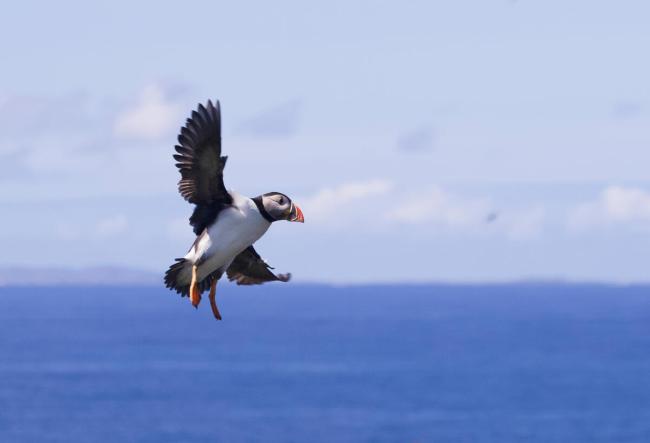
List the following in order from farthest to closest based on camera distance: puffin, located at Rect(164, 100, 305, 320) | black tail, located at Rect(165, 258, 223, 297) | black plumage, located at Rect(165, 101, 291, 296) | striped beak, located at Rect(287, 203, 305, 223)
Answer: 1. black tail, located at Rect(165, 258, 223, 297)
2. black plumage, located at Rect(165, 101, 291, 296)
3. puffin, located at Rect(164, 100, 305, 320)
4. striped beak, located at Rect(287, 203, 305, 223)

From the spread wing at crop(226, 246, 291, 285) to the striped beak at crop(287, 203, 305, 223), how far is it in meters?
1.48

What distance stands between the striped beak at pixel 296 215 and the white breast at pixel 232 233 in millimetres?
416

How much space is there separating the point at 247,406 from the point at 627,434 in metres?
53.0

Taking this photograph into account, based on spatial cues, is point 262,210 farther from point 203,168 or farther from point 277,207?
point 203,168

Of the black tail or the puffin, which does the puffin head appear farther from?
the black tail

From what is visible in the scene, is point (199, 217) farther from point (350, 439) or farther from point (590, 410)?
point (590, 410)

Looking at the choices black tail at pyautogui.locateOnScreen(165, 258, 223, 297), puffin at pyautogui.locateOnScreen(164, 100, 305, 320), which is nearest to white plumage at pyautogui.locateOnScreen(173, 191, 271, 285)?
puffin at pyautogui.locateOnScreen(164, 100, 305, 320)

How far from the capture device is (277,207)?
29.5ft

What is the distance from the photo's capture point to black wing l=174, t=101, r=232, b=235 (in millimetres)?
9609

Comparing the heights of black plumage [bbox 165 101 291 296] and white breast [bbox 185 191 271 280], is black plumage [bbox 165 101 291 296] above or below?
above

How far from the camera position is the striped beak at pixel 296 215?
28.4 ft

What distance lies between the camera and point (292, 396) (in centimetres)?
19262

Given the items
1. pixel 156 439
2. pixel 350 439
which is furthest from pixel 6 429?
pixel 350 439

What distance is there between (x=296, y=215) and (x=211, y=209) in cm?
112
